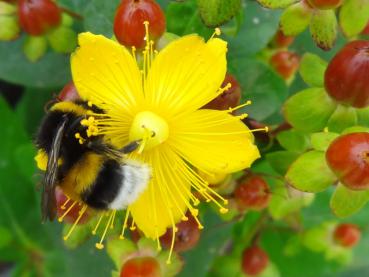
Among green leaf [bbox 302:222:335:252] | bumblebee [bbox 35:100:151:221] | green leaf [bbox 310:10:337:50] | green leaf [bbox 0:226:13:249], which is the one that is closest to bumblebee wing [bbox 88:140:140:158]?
bumblebee [bbox 35:100:151:221]

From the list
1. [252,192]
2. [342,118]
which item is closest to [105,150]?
[252,192]

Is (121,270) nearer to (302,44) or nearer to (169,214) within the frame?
(169,214)

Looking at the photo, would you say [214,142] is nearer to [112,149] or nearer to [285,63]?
[112,149]

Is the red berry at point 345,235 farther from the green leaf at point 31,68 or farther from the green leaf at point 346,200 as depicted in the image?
the green leaf at point 31,68

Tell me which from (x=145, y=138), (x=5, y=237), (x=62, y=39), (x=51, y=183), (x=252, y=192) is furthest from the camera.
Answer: (x=5, y=237)

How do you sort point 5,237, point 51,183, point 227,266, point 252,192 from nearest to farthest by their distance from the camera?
point 51,183 < point 252,192 < point 227,266 < point 5,237

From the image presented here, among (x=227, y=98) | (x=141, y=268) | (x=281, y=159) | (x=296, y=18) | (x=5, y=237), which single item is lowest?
(x=5, y=237)
